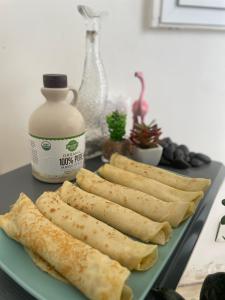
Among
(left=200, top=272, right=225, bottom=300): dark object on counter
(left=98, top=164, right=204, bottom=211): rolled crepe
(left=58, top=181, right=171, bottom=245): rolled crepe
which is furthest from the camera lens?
(left=98, top=164, right=204, bottom=211): rolled crepe

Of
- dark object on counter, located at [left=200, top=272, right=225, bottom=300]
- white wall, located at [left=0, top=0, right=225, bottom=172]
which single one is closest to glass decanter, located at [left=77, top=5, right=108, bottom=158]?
white wall, located at [left=0, top=0, right=225, bottom=172]

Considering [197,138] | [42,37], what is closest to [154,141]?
[42,37]

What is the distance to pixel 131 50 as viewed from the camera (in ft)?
3.40

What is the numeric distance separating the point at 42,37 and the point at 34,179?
0.42 meters

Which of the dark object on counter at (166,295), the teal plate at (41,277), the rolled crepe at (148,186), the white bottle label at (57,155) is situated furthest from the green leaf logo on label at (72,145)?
the dark object on counter at (166,295)

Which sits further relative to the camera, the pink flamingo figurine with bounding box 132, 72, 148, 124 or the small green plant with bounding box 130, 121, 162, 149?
the pink flamingo figurine with bounding box 132, 72, 148, 124

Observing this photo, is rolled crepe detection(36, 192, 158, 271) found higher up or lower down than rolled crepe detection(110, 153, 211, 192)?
lower down

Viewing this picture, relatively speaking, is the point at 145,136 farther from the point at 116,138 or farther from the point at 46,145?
the point at 46,145

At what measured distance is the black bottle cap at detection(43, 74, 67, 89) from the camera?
0.62 m

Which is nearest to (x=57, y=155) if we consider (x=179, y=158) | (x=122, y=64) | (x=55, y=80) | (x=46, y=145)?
(x=46, y=145)

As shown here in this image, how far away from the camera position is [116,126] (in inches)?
30.3

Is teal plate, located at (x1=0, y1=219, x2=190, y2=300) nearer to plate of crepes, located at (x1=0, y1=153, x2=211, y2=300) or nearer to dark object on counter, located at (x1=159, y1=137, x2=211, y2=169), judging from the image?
plate of crepes, located at (x1=0, y1=153, x2=211, y2=300)

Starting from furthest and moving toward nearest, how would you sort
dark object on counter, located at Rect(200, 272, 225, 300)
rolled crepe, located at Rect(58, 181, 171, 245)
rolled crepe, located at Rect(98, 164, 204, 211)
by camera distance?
rolled crepe, located at Rect(98, 164, 204, 211)
rolled crepe, located at Rect(58, 181, 171, 245)
dark object on counter, located at Rect(200, 272, 225, 300)

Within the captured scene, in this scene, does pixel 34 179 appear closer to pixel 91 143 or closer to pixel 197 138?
pixel 91 143
